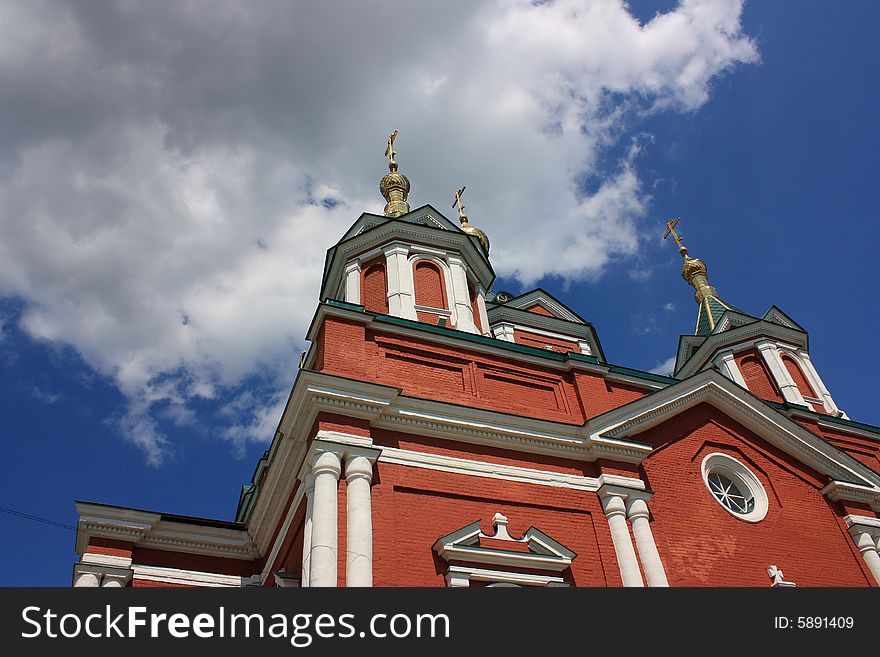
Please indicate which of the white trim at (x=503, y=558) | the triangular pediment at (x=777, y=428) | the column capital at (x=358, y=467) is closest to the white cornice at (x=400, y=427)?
the column capital at (x=358, y=467)

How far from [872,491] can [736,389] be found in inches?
130

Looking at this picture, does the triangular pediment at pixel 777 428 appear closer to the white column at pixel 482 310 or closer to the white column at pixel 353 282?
the white column at pixel 482 310

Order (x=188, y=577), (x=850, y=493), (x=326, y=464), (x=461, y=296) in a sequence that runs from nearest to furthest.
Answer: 1. (x=326, y=464)
2. (x=188, y=577)
3. (x=850, y=493)
4. (x=461, y=296)

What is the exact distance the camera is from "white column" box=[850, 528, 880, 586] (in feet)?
47.4

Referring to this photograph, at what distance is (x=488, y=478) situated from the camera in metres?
12.7

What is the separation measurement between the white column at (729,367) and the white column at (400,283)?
10970mm

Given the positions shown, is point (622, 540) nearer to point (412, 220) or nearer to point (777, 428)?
point (777, 428)

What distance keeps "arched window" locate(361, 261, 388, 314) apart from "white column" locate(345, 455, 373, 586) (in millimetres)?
5870

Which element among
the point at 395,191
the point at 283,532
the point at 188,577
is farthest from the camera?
the point at 395,191

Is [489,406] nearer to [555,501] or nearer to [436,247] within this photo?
[555,501]

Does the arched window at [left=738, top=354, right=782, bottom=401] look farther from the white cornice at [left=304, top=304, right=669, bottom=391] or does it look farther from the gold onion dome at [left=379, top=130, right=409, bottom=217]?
the gold onion dome at [left=379, top=130, right=409, bottom=217]

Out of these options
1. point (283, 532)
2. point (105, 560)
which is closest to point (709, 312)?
point (283, 532)

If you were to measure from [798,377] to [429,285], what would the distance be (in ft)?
39.2
